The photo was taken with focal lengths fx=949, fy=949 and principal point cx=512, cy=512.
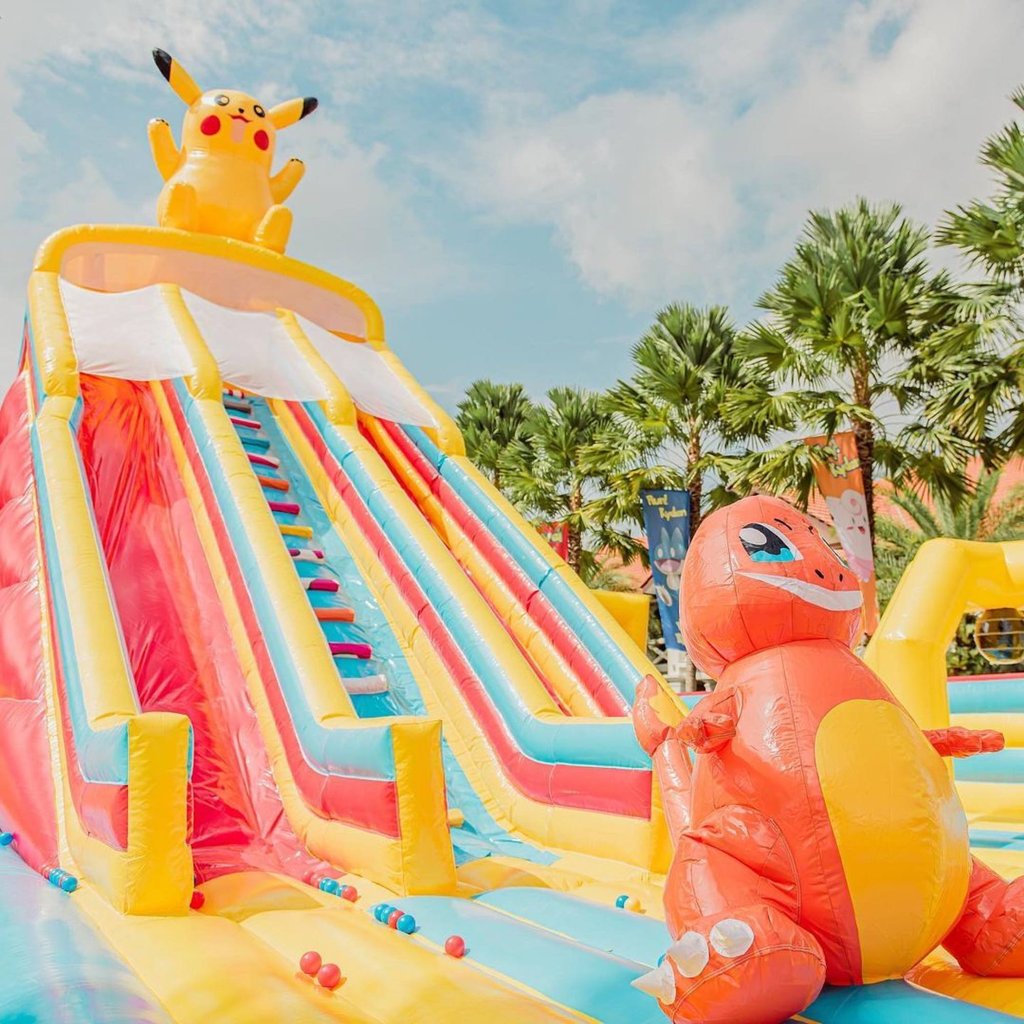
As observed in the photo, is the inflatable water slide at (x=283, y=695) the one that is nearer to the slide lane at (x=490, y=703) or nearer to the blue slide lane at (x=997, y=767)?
the slide lane at (x=490, y=703)

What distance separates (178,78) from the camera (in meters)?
7.39

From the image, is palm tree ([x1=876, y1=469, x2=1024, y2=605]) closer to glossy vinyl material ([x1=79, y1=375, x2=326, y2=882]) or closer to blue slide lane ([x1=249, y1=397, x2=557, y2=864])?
blue slide lane ([x1=249, y1=397, x2=557, y2=864])

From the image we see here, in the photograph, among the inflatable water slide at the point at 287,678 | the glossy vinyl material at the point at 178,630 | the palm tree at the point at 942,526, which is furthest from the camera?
the palm tree at the point at 942,526

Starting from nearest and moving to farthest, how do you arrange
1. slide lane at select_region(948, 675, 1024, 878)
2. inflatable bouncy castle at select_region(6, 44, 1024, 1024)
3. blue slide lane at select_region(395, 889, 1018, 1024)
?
blue slide lane at select_region(395, 889, 1018, 1024), inflatable bouncy castle at select_region(6, 44, 1024, 1024), slide lane at select_region(948, 675, 1024, 878)

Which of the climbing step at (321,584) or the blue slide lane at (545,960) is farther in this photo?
the climbing step at (321,584)

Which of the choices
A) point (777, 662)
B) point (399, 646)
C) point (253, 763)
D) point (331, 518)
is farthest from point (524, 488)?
point (777, 662)

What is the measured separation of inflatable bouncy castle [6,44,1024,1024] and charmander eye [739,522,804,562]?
31 millimetres

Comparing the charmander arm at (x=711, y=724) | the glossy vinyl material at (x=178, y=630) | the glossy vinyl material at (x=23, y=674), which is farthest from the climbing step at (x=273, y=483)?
the charmander arm at (x=711, y=724)

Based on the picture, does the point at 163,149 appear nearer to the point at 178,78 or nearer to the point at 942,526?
the point at 178,78

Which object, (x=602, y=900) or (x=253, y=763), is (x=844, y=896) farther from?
(x=253, y=763)

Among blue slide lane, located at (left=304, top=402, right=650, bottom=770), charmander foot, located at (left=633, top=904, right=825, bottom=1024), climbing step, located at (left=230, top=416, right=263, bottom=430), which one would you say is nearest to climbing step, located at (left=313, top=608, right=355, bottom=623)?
blue slide lane, located at (left=304, top=402, right=650, bottom=770)

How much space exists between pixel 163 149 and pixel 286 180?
102 centimetres

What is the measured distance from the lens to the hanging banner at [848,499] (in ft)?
27.0

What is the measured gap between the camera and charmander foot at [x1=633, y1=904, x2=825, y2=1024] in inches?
65.2
